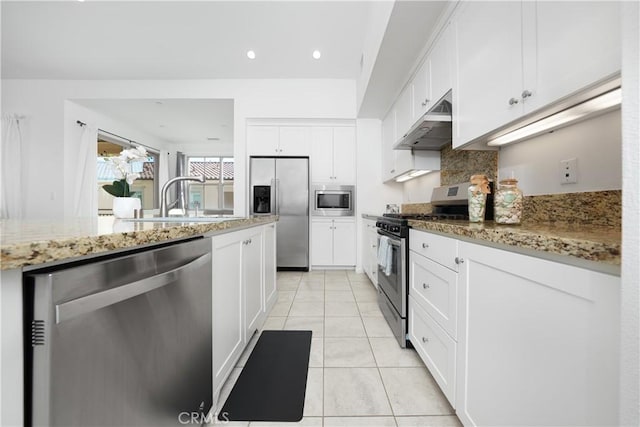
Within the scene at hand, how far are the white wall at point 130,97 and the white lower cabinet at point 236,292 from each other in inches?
89.0

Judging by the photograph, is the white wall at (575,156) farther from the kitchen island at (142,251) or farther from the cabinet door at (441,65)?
the kitchen island at (142,251)

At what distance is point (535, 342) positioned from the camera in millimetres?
729

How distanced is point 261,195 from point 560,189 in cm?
353

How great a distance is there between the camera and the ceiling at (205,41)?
8.96ft

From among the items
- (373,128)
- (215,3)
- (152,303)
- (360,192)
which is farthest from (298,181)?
→ (152,303)

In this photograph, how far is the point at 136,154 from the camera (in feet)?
5.01

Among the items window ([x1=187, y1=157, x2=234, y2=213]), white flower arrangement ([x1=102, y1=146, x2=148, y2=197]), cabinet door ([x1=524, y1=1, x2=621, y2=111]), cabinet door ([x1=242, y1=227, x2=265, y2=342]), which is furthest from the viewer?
window ([x1=187, y1=157, x2=234, y2=213])

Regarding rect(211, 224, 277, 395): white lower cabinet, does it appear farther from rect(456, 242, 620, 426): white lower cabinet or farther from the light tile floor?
rect(456, 242, 620, 426): white lower cabinet

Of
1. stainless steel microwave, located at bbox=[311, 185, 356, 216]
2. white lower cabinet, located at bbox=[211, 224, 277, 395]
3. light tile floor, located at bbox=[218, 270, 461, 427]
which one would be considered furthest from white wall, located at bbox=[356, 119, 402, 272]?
white lower cabinet, located at bbox=[211, 224, 277, 395]

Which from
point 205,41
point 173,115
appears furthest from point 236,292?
point 173,115

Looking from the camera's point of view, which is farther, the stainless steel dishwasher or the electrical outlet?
the electrical outlet

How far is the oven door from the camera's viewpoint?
1.79 meters

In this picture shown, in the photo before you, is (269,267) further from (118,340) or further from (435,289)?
(118,340)

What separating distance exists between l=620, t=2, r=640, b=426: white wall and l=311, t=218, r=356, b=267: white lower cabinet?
374 cm
